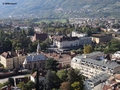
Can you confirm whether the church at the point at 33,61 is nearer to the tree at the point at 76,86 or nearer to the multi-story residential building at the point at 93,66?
the multi-story residential building at the point at 93,66

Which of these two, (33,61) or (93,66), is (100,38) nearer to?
(33,61)

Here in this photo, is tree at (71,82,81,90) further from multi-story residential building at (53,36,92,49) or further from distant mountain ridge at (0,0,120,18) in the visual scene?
distant mountain ridge at (0,0,120,18)

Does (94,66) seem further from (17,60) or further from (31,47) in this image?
(31,47)

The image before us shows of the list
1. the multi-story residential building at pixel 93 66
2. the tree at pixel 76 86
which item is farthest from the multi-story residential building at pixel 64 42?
the tree at pixel 76 86

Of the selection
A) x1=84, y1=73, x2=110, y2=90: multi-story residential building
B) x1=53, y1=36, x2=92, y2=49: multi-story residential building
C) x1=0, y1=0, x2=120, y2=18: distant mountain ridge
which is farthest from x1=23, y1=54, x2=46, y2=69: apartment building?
x1=0, y1=0, x2=120, y2=18: distant mountain ridge

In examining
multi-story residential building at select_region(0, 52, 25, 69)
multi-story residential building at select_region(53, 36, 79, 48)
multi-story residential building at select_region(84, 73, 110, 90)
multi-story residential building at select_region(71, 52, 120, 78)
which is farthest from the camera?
multi-story residential building at select_region(53, 36, 79, 48)

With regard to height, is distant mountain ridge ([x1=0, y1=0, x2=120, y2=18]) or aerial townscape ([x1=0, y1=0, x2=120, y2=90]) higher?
distant mountain ridge ([x1=0, y1=0, x2=120, y2=18])
